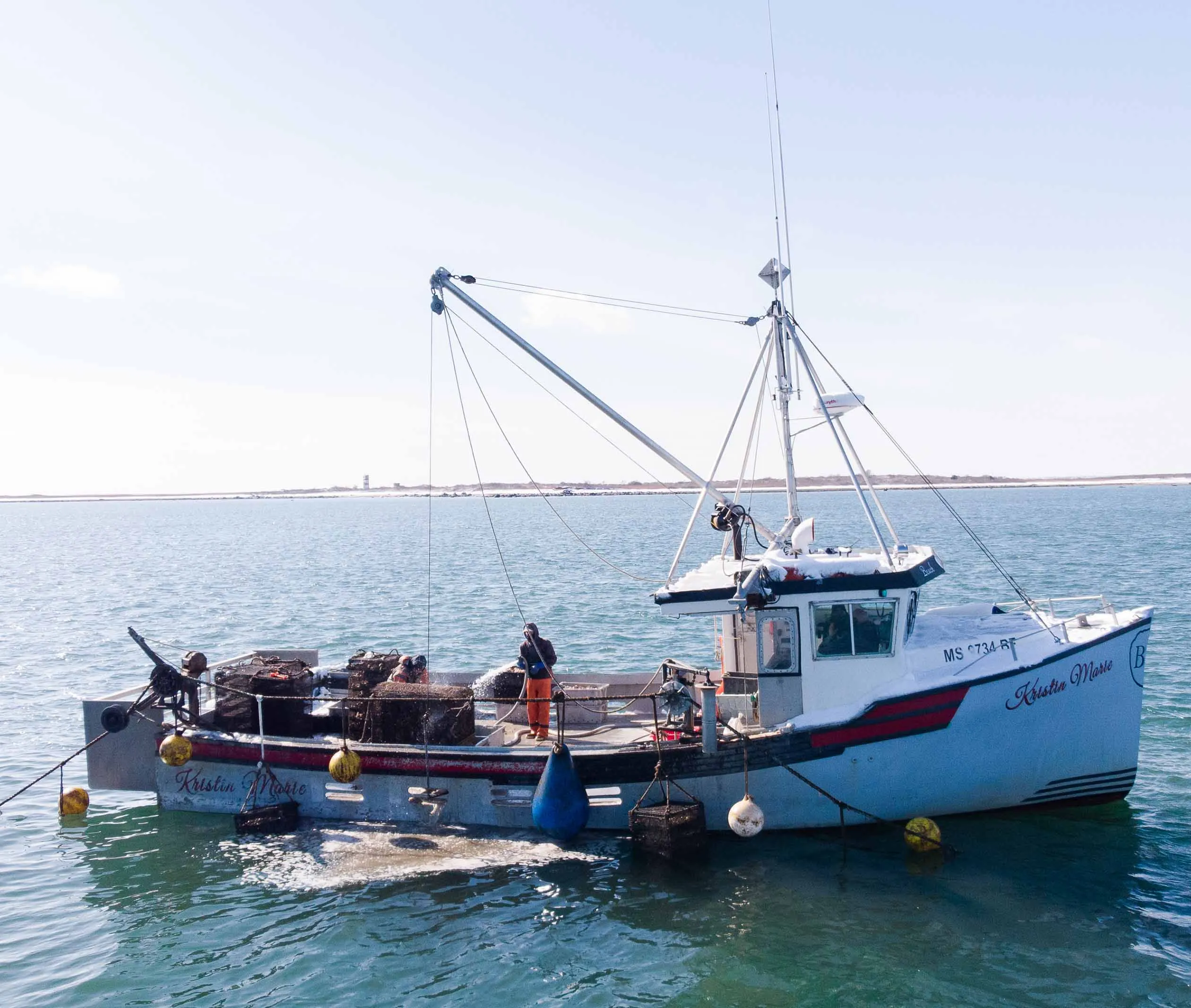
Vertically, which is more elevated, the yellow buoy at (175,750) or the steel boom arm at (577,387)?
the steel boom arm at (577,387)

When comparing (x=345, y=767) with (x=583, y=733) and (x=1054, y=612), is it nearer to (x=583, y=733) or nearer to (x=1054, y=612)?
(x=583, y=733)

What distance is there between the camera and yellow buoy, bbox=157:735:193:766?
1308cm

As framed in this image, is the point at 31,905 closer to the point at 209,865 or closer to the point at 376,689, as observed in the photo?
the point at 209,865

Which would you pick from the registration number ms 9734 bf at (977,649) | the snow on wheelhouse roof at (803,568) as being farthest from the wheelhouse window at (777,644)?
the registration number ms 9734 bf at (977,649)

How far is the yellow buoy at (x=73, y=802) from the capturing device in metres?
13.3

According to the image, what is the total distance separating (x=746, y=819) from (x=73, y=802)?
381 inches

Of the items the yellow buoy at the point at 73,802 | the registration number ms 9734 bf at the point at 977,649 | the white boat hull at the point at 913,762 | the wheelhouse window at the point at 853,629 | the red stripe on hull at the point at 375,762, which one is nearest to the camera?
the white boat hull at the point at 913,762

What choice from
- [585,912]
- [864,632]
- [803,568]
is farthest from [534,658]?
[864,632]

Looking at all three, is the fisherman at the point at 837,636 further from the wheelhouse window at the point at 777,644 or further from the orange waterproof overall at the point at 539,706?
the orange waterproof overall at the point at 539,706

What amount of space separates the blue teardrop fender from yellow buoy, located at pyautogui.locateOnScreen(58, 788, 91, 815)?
6.78 metres

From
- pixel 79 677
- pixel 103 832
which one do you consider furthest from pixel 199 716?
pixel 79 677

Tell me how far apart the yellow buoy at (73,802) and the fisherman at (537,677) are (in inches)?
261

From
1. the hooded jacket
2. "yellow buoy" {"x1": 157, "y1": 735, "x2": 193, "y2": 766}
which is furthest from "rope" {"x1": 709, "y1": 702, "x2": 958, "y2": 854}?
"yellow buoy" {"x1": 157, "y1": 735, "x2": 193, "y2": 766}

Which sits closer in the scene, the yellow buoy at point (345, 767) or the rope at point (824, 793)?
the rope at point (824, 793)
